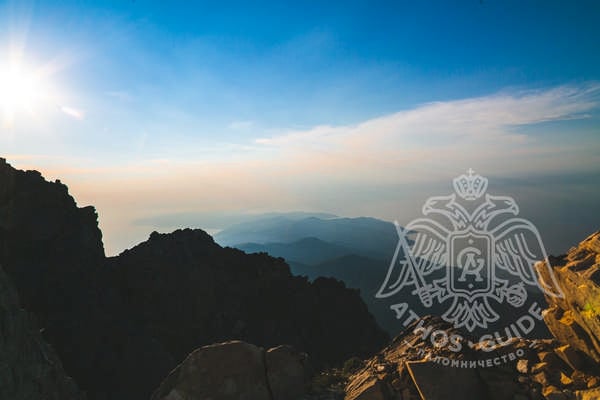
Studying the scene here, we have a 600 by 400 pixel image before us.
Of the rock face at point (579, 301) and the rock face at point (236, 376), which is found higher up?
the rock face at point (579, 301)

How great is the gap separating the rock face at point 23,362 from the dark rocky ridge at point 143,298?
30319 mm

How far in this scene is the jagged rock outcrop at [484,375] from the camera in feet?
32.8

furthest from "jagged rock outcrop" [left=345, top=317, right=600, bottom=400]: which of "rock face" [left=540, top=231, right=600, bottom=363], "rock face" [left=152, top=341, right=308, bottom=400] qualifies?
"rock face" [left=152, top=341, right=308, bottom=400]

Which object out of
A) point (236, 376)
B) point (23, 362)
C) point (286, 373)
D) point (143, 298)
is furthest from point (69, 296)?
point (286, 373)

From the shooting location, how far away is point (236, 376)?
41.5ft

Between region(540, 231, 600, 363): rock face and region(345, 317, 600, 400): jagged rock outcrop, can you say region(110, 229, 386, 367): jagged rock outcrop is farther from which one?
region(540, 231, 600, 363): rock face

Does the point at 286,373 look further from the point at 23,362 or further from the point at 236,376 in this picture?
the point at 23,362

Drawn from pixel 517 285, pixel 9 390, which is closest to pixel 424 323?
pixel 517 285

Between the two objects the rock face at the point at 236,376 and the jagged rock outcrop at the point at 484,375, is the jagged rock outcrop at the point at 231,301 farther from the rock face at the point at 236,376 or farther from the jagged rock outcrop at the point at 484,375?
the jagged rock outcrop at the point at 484,375

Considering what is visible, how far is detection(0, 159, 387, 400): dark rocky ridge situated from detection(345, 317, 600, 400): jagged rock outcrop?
35.3 meters

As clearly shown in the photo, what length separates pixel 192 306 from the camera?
224ft

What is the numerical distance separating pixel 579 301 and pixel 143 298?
6829 centimetres

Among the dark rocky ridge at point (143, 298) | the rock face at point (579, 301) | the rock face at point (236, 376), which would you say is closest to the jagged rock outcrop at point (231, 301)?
the dark rocky ridge at point (143, 298)

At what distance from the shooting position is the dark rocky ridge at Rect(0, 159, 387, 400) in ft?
170
